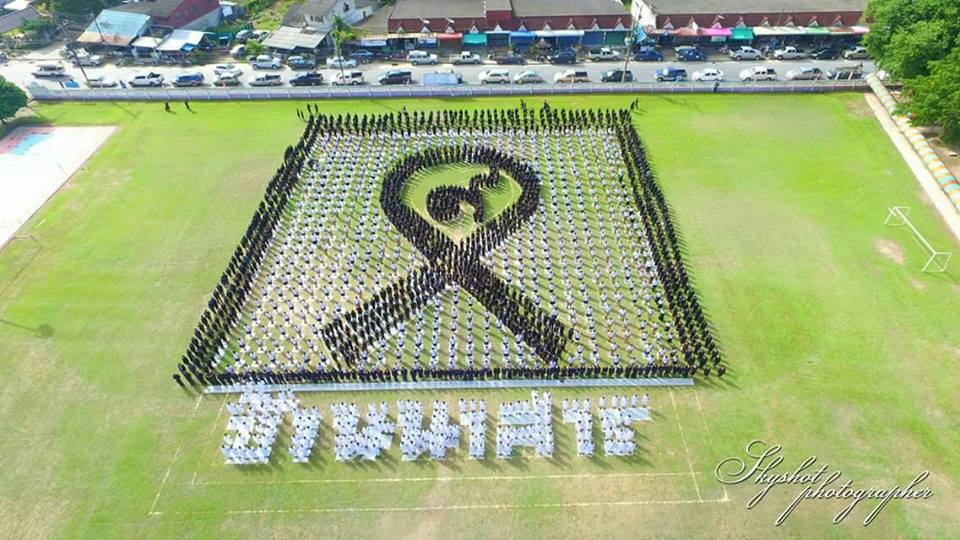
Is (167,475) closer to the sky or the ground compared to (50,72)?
closer to the ground

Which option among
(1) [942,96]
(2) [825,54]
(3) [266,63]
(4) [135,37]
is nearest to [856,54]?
(2) [825,54]

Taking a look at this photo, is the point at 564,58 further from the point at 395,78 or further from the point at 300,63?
the point at 300,63

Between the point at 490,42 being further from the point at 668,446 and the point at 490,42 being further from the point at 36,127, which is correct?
the point at 668,446

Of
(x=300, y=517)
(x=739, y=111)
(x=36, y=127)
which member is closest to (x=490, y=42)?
(x=739, y=111)

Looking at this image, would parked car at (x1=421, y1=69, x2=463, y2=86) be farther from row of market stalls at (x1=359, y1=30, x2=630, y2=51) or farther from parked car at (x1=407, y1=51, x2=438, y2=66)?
row of market stalls at (x1=359, y1=30, x2=630, y2=51)

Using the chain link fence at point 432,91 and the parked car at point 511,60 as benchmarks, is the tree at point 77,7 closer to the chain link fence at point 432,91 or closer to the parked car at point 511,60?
the chain link fence at point 432,91

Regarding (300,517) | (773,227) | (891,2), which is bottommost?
(300,517)
